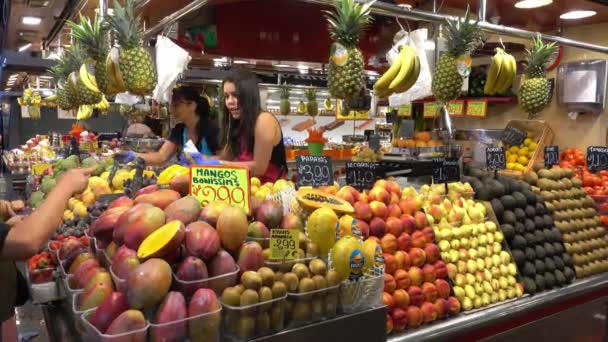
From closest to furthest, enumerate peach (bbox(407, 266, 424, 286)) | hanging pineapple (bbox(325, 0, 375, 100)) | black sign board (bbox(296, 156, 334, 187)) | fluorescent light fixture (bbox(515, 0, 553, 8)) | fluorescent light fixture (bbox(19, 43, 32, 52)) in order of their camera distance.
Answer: peach (bbox(407, 266, 424, 286)) < black sign board (bbox(296, 156, 334, 187)) < hanging pineapple (bbox(325, 0, 375, 100)) < fluorescent light fixture (bbox(515, 0, 553, 8)) < fluorescent light fixture (bbox(19, 43, 32, 52))

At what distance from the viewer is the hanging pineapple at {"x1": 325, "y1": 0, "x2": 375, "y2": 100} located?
9.59ft

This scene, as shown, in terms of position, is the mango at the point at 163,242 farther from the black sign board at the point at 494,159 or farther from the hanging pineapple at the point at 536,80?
the hanging pineapple at the point at 536,80

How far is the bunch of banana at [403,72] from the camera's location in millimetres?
3352

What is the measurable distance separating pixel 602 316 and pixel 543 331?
86cm

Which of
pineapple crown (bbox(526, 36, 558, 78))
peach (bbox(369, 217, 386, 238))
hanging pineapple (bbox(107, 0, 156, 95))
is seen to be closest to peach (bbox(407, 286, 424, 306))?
peach (bbox(369, 217, 386, 238))

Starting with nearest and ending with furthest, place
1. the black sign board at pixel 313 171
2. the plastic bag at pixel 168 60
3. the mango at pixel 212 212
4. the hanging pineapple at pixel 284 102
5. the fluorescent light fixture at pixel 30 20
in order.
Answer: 1. the mango at pixel 212 212
2. the black sign board at pixel 313 171
3. the plastic bag at pixel 168 60
4. the fluorescent light fixture at pixel 30 20
5. the hanging pineapple at pixel 284 102

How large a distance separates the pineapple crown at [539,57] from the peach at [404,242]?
2348 millimetres

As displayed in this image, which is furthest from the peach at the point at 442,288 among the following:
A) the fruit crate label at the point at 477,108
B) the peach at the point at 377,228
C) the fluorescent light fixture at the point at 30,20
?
the fluorescent light fixture at the point at 30,20

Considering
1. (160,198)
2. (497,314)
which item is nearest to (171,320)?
(160,198)

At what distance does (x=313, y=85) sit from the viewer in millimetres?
11648

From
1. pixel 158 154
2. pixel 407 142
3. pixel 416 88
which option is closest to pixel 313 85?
pixel 407 142

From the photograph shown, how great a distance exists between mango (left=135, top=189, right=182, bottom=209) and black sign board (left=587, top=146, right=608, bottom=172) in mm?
3958

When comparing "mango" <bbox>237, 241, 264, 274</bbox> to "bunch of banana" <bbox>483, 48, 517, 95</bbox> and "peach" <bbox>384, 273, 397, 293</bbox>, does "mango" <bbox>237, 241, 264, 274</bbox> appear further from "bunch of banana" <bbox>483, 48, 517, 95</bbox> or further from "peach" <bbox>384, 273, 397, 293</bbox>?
"bunch of banana" <bbox>483, 48, 517, 95</bbox>

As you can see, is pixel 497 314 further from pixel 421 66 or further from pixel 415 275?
pixel 421 66
